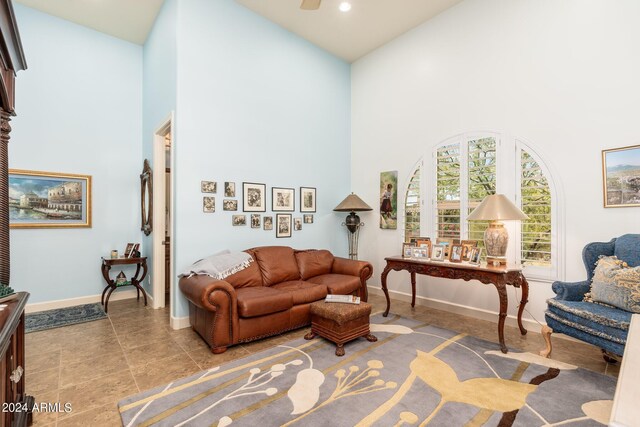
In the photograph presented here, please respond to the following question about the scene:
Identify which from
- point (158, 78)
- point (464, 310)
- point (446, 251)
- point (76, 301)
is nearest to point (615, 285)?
point (446, 251)

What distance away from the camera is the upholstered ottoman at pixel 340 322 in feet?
9.77

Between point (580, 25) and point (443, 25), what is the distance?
5.66 feet

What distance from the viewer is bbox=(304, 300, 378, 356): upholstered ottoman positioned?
298 cm

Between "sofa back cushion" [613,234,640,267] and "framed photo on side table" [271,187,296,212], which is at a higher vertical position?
"framed photo on side table" [271,187,296,212]

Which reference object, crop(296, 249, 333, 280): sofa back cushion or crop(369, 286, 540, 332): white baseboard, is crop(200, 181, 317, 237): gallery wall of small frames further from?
crop(369, 286, 540, 332): white baseboard

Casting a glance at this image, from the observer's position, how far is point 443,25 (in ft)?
14.7

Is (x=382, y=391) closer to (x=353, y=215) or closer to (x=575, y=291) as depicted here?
(x=575, y=291)

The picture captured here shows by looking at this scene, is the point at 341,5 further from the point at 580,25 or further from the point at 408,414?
the point at 408,414

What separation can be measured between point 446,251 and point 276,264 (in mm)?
2237

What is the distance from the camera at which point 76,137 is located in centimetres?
468

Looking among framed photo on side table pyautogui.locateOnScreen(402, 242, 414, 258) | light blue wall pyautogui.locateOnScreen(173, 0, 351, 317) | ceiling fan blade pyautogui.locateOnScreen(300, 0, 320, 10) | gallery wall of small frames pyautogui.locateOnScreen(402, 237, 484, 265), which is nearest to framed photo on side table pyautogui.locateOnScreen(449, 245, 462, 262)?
gallery wall of small frames pyautogui.locateOnScreen(402, 237, 484, 265)

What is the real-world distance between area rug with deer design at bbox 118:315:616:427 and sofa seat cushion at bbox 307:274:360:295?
0.97 m

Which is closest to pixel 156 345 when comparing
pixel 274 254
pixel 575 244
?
pixel 274 254

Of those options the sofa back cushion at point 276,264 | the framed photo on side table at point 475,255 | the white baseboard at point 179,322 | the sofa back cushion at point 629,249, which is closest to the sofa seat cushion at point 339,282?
the sofa back cushion at point 276,264
